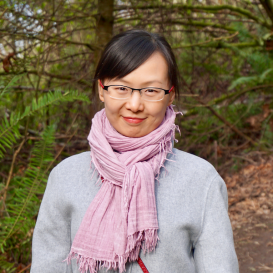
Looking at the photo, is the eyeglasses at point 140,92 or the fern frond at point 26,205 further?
the fern frond at point 26,205

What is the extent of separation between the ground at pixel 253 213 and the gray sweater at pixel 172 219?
1.80m

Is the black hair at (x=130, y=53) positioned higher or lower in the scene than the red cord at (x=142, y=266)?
higher

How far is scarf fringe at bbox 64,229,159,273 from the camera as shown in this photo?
1276mm

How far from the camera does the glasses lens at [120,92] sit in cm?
137

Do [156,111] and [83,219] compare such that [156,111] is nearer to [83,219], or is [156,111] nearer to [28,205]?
[83,219]

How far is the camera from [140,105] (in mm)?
1360

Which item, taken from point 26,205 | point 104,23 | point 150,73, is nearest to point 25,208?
point 26,205

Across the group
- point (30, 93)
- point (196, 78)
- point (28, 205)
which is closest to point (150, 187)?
point (28, 205)

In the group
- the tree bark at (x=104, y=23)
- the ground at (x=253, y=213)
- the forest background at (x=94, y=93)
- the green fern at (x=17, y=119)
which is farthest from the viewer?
the tree bark at (x=104, y=23)

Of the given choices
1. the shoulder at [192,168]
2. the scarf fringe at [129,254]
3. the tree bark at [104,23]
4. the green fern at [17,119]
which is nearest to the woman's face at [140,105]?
the shoulder at [192,168]

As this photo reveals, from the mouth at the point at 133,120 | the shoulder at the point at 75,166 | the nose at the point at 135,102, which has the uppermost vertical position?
the nose at the point at 135,102

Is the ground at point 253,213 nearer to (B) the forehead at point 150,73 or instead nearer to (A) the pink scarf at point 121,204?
(A) the pink scarf at point 121,204

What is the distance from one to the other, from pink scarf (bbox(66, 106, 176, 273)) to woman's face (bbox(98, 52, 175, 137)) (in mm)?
41

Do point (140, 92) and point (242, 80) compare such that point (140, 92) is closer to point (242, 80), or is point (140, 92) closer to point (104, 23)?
point (104, 23)
